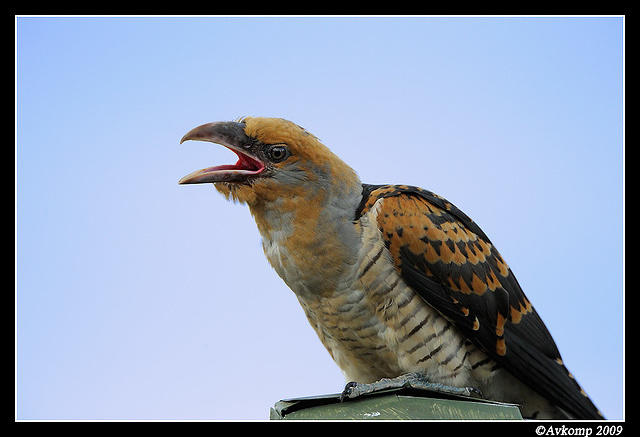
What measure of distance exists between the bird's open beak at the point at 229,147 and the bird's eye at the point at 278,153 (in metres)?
0.09

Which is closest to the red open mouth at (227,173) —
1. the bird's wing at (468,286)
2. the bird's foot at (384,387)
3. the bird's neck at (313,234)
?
the bird's neck at (313,234)

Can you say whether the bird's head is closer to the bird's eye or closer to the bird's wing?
the bird's eye

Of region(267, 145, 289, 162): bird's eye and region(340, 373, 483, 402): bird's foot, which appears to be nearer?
region(340, 373, 483, 402): bird's foot

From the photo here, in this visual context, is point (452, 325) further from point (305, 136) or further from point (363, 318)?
point (305, 136)

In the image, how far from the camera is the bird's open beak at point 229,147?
447 centimetres

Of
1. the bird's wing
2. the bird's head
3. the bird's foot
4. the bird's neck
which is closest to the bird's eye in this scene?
the bird's head

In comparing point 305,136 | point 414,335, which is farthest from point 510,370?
point 305,136

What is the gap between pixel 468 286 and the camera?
4547 mm

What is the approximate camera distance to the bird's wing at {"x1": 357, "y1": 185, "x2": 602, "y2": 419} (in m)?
4.42

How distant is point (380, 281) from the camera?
14.3ft

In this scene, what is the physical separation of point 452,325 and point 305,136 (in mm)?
1655

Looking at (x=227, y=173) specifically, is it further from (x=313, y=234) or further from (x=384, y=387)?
(x=384, y=387)

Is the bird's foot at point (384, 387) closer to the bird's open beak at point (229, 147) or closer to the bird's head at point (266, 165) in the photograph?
the bird's head at point (266, 165)
